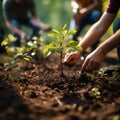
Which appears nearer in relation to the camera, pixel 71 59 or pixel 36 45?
pixel 71 59

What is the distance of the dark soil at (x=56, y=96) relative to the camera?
2.22 m

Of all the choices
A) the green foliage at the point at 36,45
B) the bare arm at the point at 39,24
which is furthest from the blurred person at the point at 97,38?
the bare arm at the point at 39,24

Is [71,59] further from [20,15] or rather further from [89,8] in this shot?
[20,15]

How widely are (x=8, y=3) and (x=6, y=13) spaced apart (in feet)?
0.80

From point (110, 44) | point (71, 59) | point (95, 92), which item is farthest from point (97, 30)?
point (95, 92)

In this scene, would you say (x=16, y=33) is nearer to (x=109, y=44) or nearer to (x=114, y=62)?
(x=114, y=62)

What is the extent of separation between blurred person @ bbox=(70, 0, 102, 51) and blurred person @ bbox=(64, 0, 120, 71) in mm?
1982

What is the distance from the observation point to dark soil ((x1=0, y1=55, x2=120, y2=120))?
7.29 feet

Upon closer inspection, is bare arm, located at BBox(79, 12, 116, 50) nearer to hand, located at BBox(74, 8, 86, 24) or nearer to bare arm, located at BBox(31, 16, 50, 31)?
hand, located at BBox(74, 8, 86, 24)

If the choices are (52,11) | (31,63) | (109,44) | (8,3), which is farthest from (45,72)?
(52,11)

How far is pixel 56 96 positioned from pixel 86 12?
327 centimetres

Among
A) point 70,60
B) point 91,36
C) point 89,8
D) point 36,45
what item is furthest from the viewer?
point 89,8

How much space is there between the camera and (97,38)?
3717 millimetres

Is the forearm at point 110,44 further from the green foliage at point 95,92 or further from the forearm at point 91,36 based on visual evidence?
the green foliage at point 95,92
